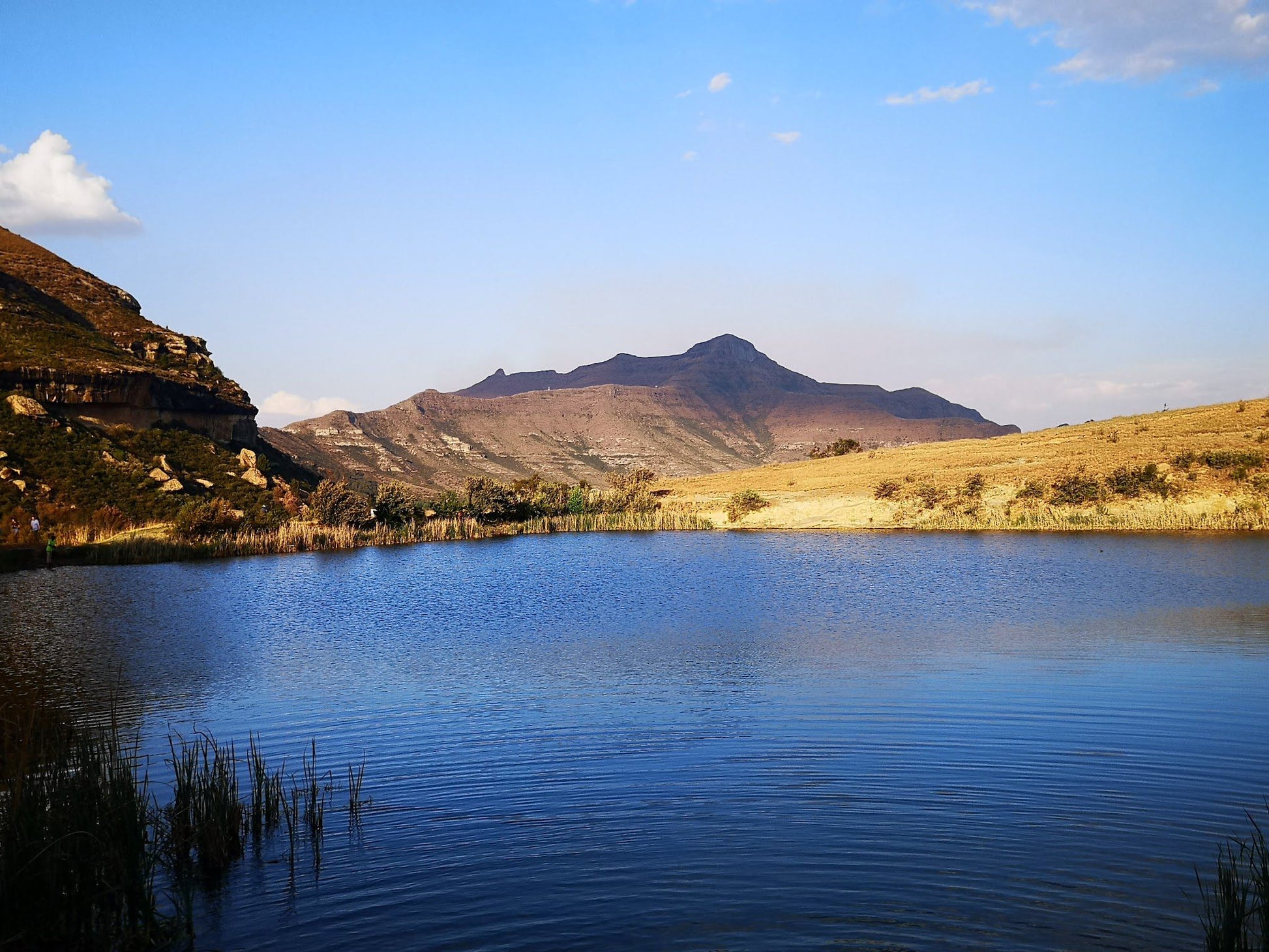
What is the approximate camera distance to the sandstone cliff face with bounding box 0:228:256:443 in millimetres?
49469

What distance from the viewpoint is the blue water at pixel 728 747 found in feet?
23.3

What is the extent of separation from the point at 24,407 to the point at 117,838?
4562cm

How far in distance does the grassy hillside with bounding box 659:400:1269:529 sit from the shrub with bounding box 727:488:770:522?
8cm

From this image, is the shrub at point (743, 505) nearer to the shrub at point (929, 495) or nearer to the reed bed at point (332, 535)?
the reed bed at point (332, 535)

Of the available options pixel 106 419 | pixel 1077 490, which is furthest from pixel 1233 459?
pixel 106 419

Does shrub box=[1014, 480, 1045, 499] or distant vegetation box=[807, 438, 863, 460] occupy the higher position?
distant vegetation box=[807, 438, 863, 460]

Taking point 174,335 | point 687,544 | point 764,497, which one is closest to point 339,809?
point 687,544

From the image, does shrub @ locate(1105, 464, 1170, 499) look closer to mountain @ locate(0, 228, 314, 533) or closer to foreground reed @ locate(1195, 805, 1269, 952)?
mountain @ locate(0, 228, 314, 533)

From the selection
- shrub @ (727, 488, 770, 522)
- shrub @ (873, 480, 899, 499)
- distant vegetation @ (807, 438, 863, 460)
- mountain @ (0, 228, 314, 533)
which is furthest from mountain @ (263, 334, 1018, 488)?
shrub @ (873, 480, 899, 499)

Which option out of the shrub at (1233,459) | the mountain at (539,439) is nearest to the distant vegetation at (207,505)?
the shrub at (1233,459)

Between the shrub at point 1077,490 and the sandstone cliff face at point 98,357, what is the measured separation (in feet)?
148

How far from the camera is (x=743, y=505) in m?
54.9

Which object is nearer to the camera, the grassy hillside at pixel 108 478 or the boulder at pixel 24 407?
the grassy hillside at pixel 108 478

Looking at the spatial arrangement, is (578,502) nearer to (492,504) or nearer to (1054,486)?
(492,504)
